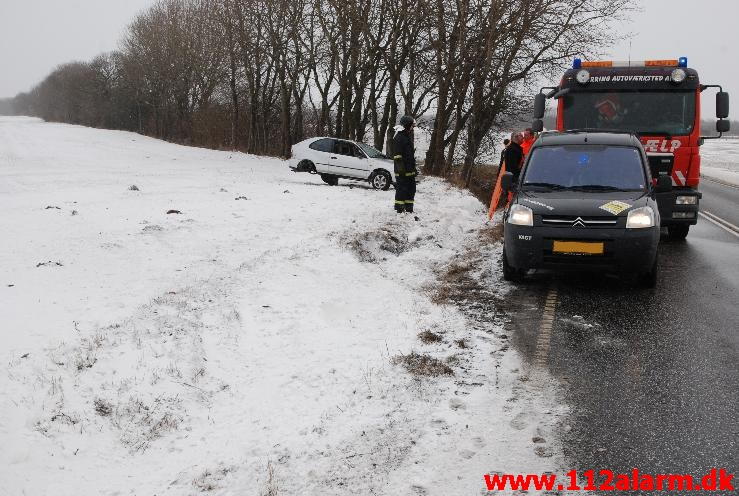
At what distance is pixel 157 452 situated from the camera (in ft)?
13.7

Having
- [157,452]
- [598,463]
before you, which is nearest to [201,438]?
[157,452]

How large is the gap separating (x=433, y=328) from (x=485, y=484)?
9.43ft

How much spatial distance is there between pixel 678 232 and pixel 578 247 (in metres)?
5.64

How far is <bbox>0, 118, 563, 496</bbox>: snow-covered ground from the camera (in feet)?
12.6

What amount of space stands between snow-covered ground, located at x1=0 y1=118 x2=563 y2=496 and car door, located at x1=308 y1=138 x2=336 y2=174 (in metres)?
11.2

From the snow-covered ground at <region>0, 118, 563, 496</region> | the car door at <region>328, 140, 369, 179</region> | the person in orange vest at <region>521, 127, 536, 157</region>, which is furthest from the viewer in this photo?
the car door at <region>328, 140, 369, 179</region>

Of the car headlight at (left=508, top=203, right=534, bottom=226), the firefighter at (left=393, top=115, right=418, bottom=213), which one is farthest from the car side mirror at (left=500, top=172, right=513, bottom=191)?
the firefighter at (left=393, top=115, right=418, bottom=213)

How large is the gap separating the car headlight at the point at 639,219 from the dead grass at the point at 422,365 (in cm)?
335

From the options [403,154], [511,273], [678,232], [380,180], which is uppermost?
[403,154]

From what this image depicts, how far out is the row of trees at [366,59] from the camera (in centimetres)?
2188

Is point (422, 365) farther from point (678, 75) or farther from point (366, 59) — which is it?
point (366, 59)

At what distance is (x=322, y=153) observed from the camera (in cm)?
2114

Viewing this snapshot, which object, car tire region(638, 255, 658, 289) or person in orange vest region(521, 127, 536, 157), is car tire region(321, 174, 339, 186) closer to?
person in orange vest region(521, 127, 536, 157)

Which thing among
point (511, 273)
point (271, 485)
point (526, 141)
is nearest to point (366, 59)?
point (526, 141)
